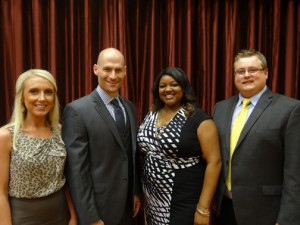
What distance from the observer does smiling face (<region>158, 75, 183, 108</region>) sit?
1.98 m

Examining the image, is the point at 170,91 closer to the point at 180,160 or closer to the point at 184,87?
the point at 184,87

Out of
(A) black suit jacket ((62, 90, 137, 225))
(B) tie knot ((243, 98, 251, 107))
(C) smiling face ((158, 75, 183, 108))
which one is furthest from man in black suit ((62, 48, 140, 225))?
(B) tie knot ((243, 98, 251, 107))

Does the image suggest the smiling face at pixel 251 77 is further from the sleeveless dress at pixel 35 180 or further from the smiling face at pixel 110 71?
the sleeveless dress at pixel 35 180

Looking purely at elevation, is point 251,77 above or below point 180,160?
above

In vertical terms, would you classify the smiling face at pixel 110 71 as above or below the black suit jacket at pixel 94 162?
above

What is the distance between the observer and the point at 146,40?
8.52 feet

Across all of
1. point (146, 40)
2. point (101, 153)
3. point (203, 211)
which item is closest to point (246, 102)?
point (203, 211)

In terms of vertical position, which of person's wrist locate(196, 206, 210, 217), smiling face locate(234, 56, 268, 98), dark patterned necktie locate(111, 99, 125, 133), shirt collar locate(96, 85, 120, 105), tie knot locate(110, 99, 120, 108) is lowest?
person's wrist locate(196, 206, 210, 217)

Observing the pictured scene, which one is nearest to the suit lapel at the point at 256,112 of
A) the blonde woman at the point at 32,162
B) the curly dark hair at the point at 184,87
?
the curly dark hair at the point at 184,87

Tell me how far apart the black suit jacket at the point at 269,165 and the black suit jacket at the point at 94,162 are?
0.69 metres

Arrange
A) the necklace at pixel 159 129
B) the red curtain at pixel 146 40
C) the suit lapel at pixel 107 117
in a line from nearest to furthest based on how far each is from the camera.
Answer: the suit lapel at pixel 107 117, the necklace at pixel 159 129, the red curtain at pixel 146 40

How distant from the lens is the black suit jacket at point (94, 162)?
172 centimetres

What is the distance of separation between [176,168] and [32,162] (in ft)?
2.78

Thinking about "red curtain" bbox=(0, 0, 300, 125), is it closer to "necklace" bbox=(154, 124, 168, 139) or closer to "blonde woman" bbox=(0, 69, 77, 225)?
"necklace" bbox=(154, 124, 168, 139)
